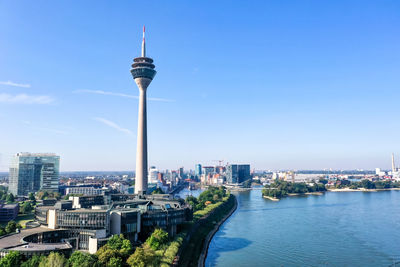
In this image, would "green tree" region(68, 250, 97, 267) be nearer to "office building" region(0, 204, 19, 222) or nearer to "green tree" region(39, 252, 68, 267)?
"green tree" region(39, 252, 68, 267)

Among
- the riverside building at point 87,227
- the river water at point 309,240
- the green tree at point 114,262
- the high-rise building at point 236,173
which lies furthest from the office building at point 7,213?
the high-rise building at point 236,173

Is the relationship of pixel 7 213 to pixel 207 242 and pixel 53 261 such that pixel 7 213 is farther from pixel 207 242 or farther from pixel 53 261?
pixel 53 261

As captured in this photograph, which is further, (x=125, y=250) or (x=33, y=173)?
(x=33, y=173)

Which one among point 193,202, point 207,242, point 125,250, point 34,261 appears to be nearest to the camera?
point 34,261

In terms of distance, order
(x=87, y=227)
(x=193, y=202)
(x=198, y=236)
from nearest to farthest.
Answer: (x=87, y=227) → (x=198, y=236) → (x=193, y=202)

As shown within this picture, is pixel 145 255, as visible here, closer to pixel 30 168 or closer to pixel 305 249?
pixel 305 249

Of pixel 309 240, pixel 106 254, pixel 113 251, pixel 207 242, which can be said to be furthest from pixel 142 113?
pixel 106 254

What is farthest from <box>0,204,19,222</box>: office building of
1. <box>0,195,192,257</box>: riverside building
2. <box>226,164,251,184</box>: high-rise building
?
<box>226,164,251,184</box>: high-rise building

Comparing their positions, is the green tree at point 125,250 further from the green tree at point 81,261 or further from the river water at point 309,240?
the river water at point 309,240
